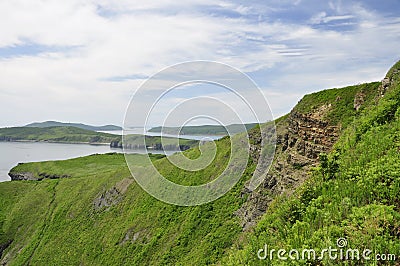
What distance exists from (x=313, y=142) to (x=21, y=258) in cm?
6432

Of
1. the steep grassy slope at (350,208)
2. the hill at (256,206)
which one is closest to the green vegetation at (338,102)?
the hill at (256,206)

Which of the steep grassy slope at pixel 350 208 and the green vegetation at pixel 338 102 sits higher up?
the green vegetation at pixel 338 102

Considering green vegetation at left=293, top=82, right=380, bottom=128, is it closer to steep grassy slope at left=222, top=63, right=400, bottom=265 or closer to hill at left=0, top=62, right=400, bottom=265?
hill at left=0, top=62, right=400, bottom=265

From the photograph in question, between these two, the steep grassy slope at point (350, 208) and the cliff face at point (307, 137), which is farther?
the cliff face at point (307, 137)

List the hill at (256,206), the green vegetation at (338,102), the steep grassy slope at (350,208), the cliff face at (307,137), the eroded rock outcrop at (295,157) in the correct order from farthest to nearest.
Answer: the green vegetation at (338,102) < the cliff face at (307,137) < the eroded rock outcrop at (295,157) < the hill at (256,206) < the steep grassy slope at (350,208)

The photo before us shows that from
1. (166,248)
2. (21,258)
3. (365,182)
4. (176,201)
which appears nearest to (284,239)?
(365,182)

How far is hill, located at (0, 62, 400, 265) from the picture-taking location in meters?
8.73

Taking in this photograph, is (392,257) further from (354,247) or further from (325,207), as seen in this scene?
(325,207)

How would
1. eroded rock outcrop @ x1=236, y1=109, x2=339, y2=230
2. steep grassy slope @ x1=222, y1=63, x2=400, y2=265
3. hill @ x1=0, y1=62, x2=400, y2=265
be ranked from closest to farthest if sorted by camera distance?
steep grassy slope @ x1=222, y1=63, x2=400, y2=265 → hill @ x1=0, y1=62, x2=400, y2=265 → eroded rock outcrop @ x1=236, y1=109, x2=339, y2=230

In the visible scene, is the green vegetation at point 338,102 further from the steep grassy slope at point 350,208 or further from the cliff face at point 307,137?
the steep grassy slope at point 350,208

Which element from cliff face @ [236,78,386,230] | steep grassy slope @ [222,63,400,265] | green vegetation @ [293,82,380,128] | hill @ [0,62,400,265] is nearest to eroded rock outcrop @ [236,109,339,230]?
cliff face @ [236,78,386,230]

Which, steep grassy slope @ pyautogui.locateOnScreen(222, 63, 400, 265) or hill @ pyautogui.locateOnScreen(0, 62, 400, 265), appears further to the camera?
hill @ pyautogui.locateOnScreen(0, 62, 400, 265)

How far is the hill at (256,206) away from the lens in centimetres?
873

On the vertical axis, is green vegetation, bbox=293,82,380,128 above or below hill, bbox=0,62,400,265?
above
